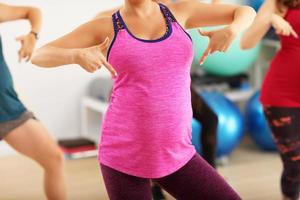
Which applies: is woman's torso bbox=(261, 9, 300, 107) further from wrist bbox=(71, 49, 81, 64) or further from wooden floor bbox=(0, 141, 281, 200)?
wrist bbox=(71, 49, 81, 64)

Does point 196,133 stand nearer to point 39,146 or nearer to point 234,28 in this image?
point 39,146

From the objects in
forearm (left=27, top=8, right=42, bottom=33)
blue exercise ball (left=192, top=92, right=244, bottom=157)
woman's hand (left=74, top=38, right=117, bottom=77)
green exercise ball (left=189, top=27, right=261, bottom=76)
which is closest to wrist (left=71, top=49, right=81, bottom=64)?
woman's hand (left=74, top=38, right=117, bottom=77)

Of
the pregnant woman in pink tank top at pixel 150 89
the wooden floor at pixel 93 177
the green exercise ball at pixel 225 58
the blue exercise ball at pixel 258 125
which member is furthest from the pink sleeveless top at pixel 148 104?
the blue exercise ball at pixel 258 125

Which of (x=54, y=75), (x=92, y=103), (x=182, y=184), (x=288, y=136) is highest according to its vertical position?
(x=182, y=184)

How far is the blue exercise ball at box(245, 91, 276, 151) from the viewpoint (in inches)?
155

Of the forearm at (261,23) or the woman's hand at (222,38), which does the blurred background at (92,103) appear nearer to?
the forearm at (261,23)

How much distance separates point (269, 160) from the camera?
386cm

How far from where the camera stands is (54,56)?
5.52ft

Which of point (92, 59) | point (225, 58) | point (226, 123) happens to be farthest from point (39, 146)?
point (225, 58)

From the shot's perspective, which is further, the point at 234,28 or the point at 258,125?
the point at 258,125

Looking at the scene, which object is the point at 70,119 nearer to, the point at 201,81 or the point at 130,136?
the point at 201,81

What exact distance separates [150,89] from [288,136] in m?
1.09

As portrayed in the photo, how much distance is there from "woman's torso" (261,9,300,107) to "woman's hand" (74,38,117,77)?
115 cm

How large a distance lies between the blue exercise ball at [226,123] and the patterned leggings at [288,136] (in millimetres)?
1007
